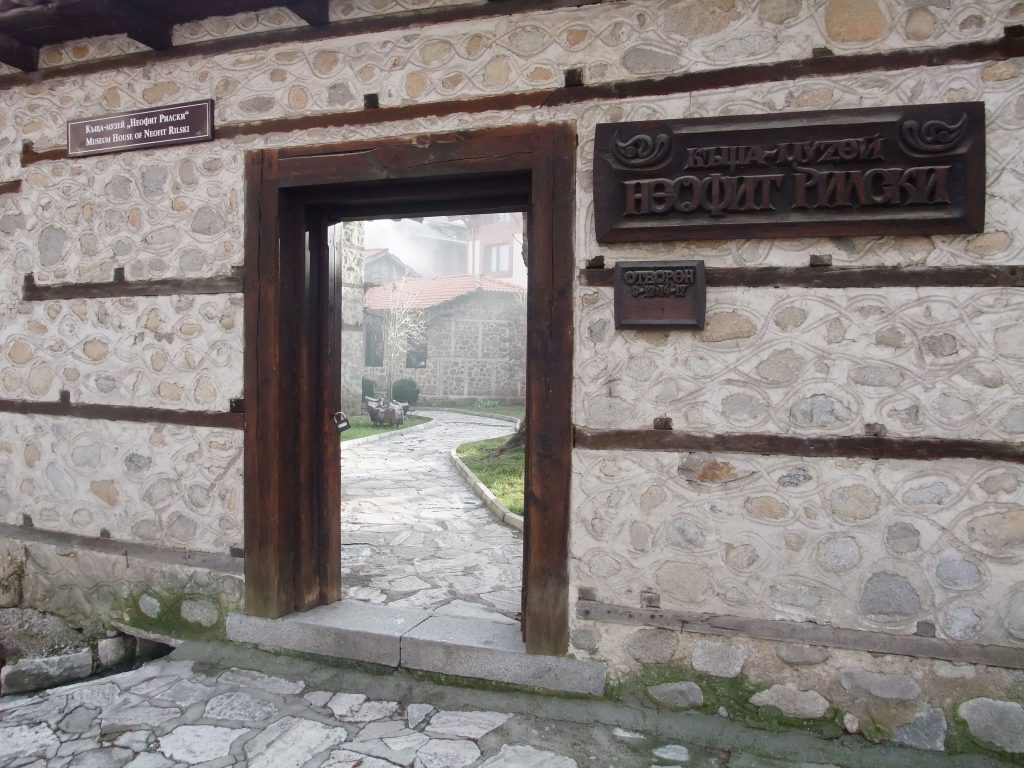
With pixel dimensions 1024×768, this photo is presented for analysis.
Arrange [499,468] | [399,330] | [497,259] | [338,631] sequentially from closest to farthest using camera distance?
[338,631] → [499,468] → [399,330] → [497,259]

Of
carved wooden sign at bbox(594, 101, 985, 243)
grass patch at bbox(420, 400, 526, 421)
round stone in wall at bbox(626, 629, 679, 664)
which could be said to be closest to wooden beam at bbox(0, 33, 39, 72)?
carved wooden sign at bbox(594, 101, 985, 243)

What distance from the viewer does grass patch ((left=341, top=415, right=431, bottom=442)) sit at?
1489cm

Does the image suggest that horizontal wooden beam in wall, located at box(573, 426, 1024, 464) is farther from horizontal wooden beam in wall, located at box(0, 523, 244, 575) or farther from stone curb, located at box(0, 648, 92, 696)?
stone curb, located at box(0, 648, 92, 696)

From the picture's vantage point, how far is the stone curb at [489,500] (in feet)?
21.3

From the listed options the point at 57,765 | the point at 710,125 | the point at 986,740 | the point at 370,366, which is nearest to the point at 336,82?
the point at 710,125

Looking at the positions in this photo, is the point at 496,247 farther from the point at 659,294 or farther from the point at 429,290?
the point at 659,294

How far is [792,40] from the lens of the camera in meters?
3.00

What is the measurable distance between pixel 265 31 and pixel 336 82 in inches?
21.8

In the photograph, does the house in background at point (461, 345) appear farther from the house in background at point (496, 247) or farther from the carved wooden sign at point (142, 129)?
the carved wooden sign at point (142, 129)

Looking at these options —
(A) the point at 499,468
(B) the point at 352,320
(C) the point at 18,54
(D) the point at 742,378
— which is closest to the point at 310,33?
(C) the point at 18,54

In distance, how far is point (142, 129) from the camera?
4.01 meters

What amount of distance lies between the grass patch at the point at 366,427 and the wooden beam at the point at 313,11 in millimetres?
10133

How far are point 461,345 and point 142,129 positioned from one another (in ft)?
72.7

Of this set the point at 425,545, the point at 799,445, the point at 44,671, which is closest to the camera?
the point at 799,445
